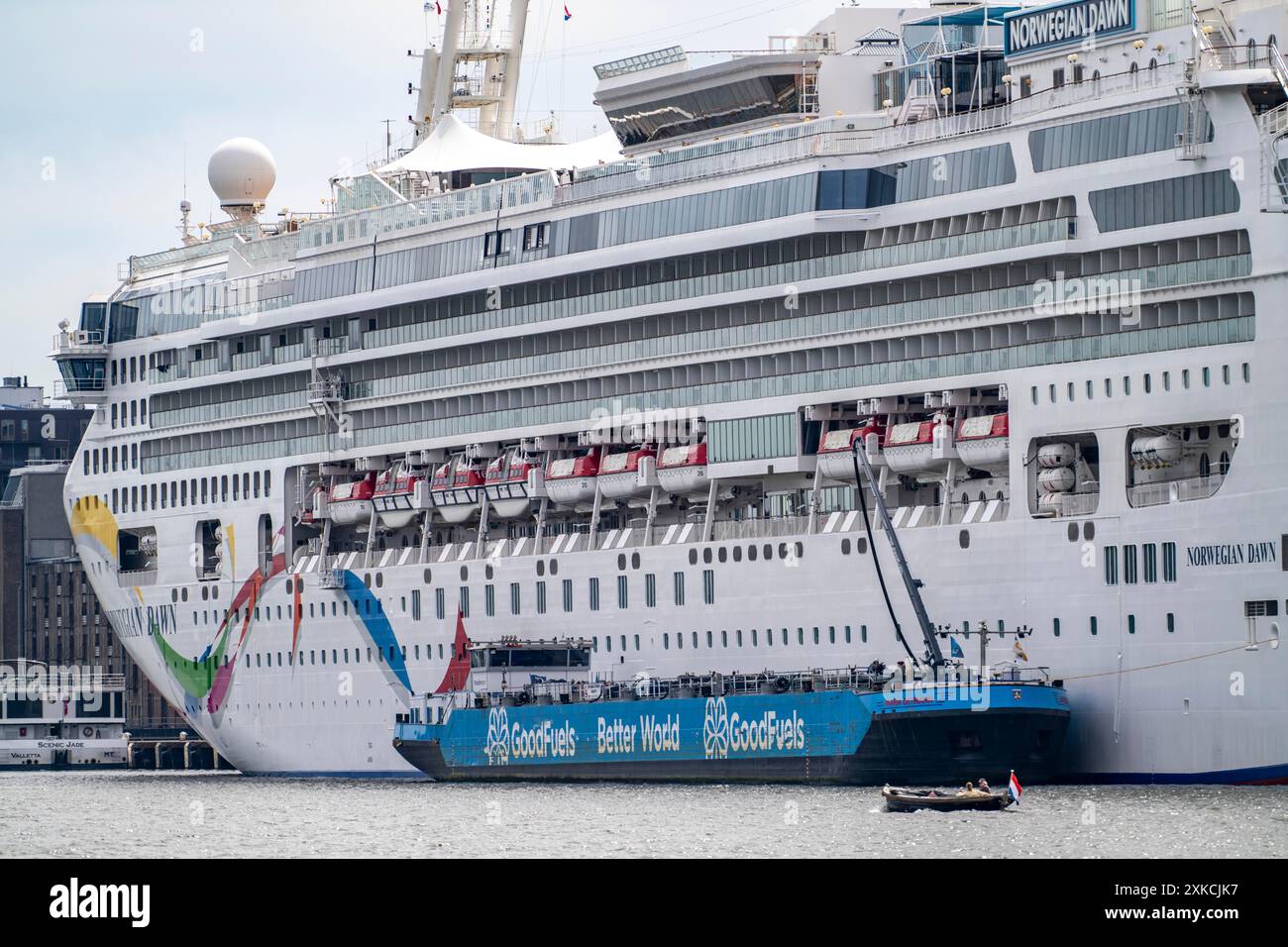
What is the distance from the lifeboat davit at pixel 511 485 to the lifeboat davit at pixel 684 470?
18.0 ft

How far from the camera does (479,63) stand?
83750 mm

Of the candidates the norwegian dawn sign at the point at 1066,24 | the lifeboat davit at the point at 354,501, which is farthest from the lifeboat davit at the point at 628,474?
the norwegian dawn sign at the point at 1066,24

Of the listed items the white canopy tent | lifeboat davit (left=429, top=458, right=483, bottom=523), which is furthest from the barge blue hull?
the white canopy tent

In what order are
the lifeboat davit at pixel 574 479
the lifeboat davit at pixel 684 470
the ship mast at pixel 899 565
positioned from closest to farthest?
1. the ship mast at pixel 899 565
2. the lifeboat davit at pixel 684 470
3. the lifeboat davit at pixel 574 479

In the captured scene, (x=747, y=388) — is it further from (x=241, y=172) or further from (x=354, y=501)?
(x=241, y=172)

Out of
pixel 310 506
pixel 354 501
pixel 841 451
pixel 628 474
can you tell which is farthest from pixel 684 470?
pixel 310 506

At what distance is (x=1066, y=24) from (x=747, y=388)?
41.4ft

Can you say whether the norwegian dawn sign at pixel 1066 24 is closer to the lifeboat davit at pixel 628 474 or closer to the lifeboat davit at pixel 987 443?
the lifeboat davit at pixel 987 443

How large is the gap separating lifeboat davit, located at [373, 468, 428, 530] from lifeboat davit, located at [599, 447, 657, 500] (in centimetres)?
849

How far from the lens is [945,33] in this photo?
206 ft

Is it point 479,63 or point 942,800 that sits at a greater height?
point 479,63

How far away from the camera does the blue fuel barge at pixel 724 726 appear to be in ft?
177

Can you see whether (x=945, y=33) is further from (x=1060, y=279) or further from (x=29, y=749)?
(x=29, y=749)
